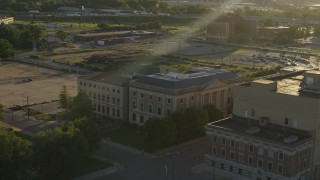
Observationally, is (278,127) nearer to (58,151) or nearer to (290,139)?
(290,139)

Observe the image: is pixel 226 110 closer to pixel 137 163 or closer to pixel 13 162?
pixel 137 163

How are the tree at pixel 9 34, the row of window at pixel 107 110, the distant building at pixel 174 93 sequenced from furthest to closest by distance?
the tree at pixel 9 34 → the row of window at pixel 107 110 → the distant building at pixel 174 93

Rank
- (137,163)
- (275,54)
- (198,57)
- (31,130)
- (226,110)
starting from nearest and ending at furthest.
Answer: (137,163)
(31,130)
(226,110)
(198,57)
(275,54)

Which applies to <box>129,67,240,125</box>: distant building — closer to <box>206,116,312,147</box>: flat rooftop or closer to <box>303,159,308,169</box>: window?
<box>206,116,312,147</box>: flat rooftop

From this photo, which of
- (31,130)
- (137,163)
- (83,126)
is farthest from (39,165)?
(31,130)

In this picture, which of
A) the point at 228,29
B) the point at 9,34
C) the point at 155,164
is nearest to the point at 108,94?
the point at 155,164

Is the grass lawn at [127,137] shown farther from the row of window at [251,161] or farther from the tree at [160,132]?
the row of window at [251,161]

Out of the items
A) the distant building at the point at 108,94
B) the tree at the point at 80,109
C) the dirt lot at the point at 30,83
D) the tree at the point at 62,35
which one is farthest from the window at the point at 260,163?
the tree at the point at 62,35

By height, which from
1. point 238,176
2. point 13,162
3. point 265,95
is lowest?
point 238,176
